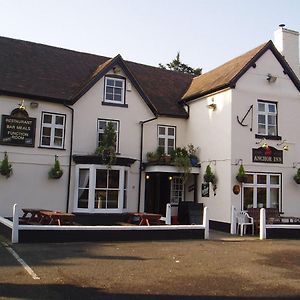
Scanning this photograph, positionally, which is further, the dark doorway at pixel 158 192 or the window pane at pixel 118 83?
the dark doorway at pixel 158 192

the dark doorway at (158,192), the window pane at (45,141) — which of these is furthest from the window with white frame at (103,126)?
the dark doorway at (158,192)

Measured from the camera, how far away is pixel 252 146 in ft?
59.0

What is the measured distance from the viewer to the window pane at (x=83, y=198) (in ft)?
57.4

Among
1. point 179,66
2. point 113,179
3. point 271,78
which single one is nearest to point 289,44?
point 271,78

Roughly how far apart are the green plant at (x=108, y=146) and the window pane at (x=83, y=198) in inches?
58.5

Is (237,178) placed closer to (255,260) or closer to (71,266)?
(255,260)

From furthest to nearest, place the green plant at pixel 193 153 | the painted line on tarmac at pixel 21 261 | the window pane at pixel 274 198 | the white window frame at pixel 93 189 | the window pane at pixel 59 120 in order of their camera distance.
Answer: the green plant at pixel 193 153 → the window pane at pixel 274 198 → the window pane at pixel 59 120 → the white window frame at pixel 93 189 → the painted line on tarmac at pixel 21 261

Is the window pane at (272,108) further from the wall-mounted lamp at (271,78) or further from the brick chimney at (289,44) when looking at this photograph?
the brick chimney at (289,44)

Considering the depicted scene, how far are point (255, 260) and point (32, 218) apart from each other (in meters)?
8.34

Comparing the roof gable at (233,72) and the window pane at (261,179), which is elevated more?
the roof gable at (233,72)

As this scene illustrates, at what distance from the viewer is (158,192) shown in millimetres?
→ 20250

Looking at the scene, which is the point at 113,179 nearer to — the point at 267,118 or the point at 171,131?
the point at 171,131

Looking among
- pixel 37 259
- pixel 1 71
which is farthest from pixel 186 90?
pixel 37 259

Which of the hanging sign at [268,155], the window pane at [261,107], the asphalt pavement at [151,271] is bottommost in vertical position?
the asphalt pavement at [151,271]
